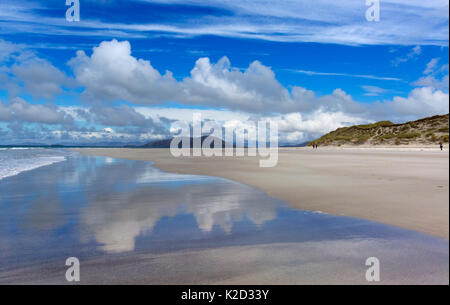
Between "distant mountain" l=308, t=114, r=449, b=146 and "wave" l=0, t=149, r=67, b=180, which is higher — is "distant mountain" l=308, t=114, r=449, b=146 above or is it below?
above

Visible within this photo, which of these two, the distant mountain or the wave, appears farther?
the distant mountain

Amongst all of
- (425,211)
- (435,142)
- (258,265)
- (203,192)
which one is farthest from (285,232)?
(435,142)

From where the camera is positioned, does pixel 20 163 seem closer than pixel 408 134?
Yes

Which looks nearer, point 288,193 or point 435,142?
point 288,193

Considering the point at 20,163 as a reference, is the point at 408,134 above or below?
above

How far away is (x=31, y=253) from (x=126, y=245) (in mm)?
1609

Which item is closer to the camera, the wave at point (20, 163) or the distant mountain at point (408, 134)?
the wave at point (20, 163)

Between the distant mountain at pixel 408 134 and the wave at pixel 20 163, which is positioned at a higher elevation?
the distant mountain at pixel 408 134

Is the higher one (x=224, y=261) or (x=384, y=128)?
(x=384, y=128)

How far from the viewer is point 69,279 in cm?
427
